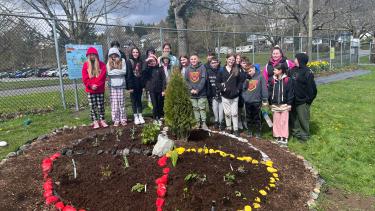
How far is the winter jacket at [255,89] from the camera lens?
6625 millimetres

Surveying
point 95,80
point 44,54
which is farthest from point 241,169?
point 44,54

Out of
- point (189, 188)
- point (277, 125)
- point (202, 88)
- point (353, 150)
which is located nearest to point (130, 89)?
point (202, 88)

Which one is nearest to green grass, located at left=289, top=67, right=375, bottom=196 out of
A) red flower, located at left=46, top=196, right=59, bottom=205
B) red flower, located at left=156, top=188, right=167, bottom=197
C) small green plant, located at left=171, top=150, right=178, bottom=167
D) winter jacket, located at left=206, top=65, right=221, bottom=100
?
winter jacket, located at left=206, top=65, right=221, bottom=100

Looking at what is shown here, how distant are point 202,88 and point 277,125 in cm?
173

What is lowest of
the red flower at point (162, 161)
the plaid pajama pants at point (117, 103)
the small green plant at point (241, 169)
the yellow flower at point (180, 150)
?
the small green plant at point (241, 169)

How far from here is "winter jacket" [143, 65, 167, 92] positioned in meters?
7.33

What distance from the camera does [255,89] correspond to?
6621mm

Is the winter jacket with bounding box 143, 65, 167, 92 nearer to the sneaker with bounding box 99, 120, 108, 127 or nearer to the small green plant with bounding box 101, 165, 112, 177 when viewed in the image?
the sneaker with bounding box 99, 120, 108, 127

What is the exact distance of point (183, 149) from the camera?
16.5ft

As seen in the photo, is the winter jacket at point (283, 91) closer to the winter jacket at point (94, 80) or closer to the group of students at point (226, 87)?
the group of students at point (226, 87)

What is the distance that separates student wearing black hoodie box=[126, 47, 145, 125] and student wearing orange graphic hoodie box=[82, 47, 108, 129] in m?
0.58

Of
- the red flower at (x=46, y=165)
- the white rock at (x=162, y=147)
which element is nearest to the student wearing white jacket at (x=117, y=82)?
the red flower at (x=46, y=165)

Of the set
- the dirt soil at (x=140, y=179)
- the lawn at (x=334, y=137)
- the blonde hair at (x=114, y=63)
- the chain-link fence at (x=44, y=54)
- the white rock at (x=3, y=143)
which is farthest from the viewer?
the chain-link fence at (x=44, y=54)

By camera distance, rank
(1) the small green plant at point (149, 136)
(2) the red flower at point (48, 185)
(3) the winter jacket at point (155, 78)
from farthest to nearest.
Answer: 1. (3) the winter jacket at point (155, 78)
2. (1) the small green plant at point (149, 136)
3. (2) the red flower at point (48, 185)
